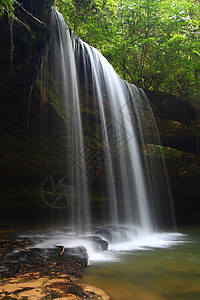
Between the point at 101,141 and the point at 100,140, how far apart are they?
0.07 meters

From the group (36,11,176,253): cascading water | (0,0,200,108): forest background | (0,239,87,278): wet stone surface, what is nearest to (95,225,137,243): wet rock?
(36,11,176,253): cascading water

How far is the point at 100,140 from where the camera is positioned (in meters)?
8.22

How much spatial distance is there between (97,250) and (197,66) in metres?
10.2

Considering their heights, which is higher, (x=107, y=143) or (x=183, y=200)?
(x=107, y=143)

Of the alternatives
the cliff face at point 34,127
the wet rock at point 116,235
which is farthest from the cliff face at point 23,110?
the wet rock at point 116,235

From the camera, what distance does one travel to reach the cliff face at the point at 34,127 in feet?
16.8

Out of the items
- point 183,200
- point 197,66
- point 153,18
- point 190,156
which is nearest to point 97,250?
point 190,156

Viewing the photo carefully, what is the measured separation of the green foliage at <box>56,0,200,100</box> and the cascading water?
2.68 meters

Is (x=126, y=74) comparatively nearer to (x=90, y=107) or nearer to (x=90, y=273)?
(x=90, y=107)

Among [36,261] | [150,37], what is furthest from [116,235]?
[150,37]

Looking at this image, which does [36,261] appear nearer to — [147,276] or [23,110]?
[147,276]

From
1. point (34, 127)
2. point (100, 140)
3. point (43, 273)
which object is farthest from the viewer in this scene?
point (100, 140)

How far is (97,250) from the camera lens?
4.44 metres

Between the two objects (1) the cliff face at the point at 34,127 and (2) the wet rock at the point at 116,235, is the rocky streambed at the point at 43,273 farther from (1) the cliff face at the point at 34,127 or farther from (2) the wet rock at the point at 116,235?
(1) the cliff face at the point at 34,127
